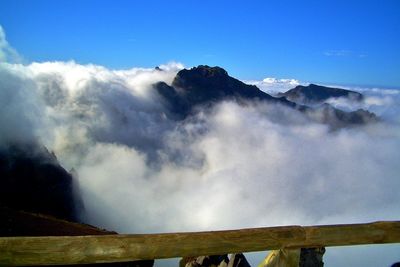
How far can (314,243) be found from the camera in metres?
3.50

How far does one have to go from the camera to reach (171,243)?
322 cm

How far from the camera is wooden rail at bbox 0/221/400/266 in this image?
299 centimetres

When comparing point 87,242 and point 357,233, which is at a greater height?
point 357,233

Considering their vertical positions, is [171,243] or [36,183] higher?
[36,183]

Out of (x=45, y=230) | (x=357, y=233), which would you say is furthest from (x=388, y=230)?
(x=45, y=230)

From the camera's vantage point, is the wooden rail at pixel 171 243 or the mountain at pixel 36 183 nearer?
the wooden rail at pixel 171 243

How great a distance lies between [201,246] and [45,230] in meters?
22.7

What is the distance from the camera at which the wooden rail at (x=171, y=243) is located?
9.81 ft

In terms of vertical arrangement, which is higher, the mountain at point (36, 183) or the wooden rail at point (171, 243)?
the mountain at point (36, 183)

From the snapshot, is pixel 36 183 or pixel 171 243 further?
pixel 36 183

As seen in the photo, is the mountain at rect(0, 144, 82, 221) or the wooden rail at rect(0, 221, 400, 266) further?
the mountain at rect(0, 144, 82, 221)

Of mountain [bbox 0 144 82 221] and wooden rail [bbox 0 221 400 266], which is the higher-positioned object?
mountain [bbox 0 144 82 221]

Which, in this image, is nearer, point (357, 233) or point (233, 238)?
point (233, 238)

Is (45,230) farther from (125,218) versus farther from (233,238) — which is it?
(125,218)
